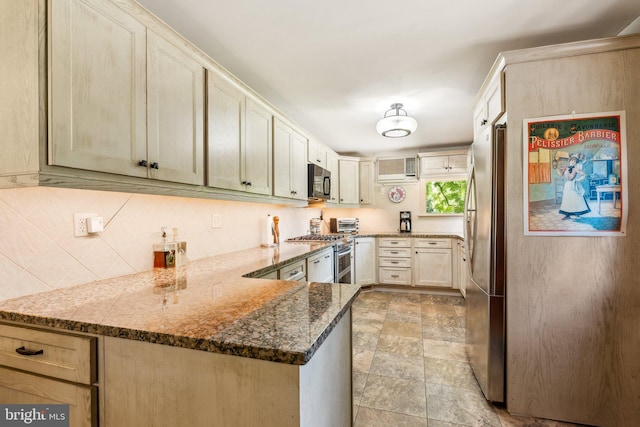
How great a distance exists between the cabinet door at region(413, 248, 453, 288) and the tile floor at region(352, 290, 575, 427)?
2.39 feet

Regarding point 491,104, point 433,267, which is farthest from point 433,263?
point 491,104

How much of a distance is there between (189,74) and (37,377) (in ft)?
4.89

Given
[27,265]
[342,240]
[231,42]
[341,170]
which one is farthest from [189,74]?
[341,170]

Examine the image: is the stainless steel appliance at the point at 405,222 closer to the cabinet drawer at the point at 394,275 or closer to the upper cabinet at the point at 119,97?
the cabinet drawer at the point at 394,275

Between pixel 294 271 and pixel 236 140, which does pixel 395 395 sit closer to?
pixel 294 271

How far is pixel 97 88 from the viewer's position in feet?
3.84

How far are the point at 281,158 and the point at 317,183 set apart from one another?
799 mm

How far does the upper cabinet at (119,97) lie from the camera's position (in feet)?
3.47

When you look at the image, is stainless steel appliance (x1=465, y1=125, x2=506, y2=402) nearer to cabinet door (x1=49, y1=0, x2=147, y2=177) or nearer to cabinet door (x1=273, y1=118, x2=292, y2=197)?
cabinet door (x1=273, y1=118, x2=292, y2=197)

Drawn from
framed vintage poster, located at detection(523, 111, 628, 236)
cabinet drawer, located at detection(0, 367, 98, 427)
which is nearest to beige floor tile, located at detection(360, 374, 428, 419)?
framed vintage poster, located at detection(523, 111, 628, 236)

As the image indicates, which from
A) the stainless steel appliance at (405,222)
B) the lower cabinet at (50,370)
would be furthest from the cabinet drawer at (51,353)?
the stainless steel appliance at (405,222)

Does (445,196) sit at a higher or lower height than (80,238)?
higher

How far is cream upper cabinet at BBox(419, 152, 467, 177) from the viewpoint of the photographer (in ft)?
15.0

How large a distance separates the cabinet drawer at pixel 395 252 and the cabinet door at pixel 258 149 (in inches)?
104
